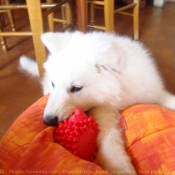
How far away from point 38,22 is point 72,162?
128 centimetres

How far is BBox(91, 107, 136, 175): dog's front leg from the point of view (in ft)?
3.42

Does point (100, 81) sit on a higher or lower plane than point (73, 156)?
higher

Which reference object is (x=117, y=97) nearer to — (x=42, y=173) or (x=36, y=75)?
(x=42, y=173)

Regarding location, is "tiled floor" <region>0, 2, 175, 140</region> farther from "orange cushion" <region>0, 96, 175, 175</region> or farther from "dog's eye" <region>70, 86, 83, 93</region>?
"dog's eye" <region>70, 86, 83, 93</region>

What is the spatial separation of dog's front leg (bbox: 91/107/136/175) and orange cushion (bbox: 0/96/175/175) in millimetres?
71

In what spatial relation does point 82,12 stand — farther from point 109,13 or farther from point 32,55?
point 32,55

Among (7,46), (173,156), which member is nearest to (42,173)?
(173,156)

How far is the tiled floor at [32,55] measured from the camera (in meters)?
2.14

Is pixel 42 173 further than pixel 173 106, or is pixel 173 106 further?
pixel 173 106

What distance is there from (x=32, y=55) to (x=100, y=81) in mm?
1895

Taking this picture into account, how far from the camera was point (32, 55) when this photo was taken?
2986 millimetres

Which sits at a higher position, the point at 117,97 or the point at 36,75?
the point at 117,97

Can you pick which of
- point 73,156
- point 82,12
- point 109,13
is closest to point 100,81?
point 73,156

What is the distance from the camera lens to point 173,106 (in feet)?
5.12
